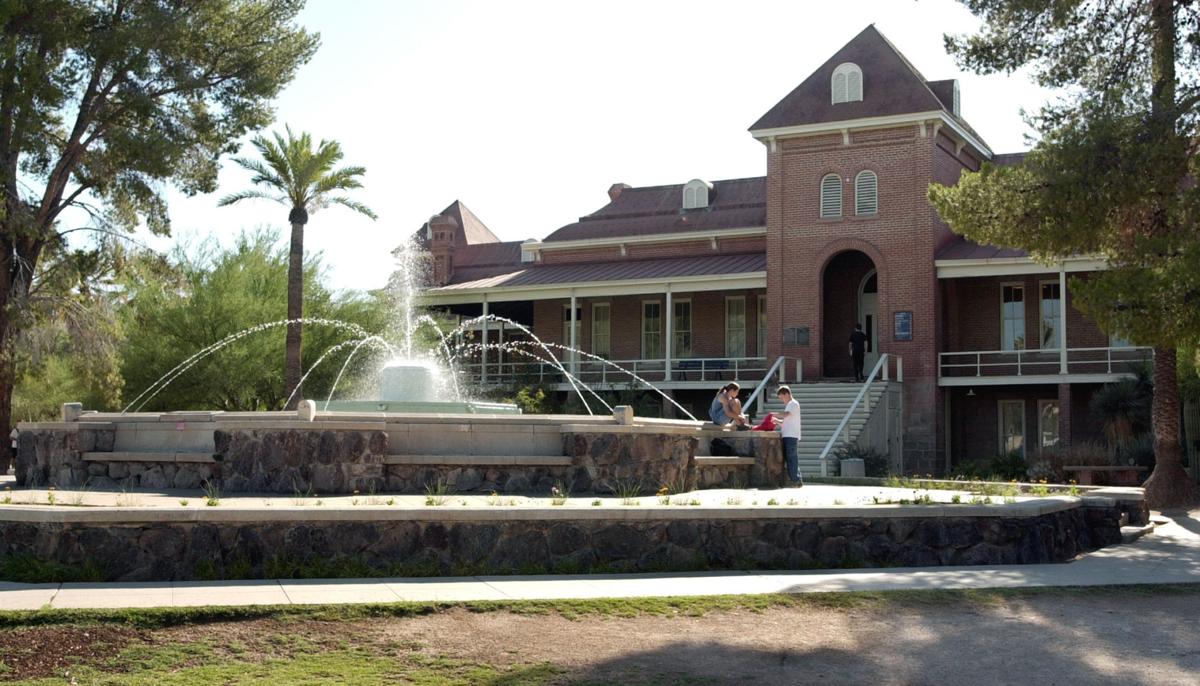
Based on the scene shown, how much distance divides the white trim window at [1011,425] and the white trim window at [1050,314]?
1.85 m

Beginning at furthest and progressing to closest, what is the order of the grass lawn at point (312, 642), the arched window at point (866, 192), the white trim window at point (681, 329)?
the white trim window at point (681, 329), the arched window at point (866, 192), the grass lawn at point (312, 642)

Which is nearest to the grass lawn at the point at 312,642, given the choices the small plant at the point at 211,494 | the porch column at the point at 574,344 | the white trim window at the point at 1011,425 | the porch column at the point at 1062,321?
the small plant at the point at 211,494

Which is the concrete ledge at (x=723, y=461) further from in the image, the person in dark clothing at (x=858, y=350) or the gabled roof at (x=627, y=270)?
the gabled roof at (x=627, y=270)

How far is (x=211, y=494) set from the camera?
474 inches

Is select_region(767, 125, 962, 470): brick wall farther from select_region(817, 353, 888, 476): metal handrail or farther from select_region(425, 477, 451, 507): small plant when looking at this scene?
select_region(425, 477, 451, 507): small plant

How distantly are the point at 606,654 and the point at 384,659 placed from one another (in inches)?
56.3

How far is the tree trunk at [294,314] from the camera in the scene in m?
31.6

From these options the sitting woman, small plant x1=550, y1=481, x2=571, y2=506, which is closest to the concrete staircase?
the sitting woman

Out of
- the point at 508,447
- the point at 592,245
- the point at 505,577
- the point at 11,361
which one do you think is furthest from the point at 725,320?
the point at 505,577

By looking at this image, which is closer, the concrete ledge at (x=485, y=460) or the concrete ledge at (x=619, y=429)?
the concrete ledge at (x=485, y=460)

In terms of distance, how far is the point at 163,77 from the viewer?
2855 cm

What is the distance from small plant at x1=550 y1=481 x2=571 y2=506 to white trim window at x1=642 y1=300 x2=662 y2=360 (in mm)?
25379

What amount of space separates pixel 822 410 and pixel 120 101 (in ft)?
60.4

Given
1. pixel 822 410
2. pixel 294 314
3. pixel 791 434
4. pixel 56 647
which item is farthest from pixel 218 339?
pixel 56 647
